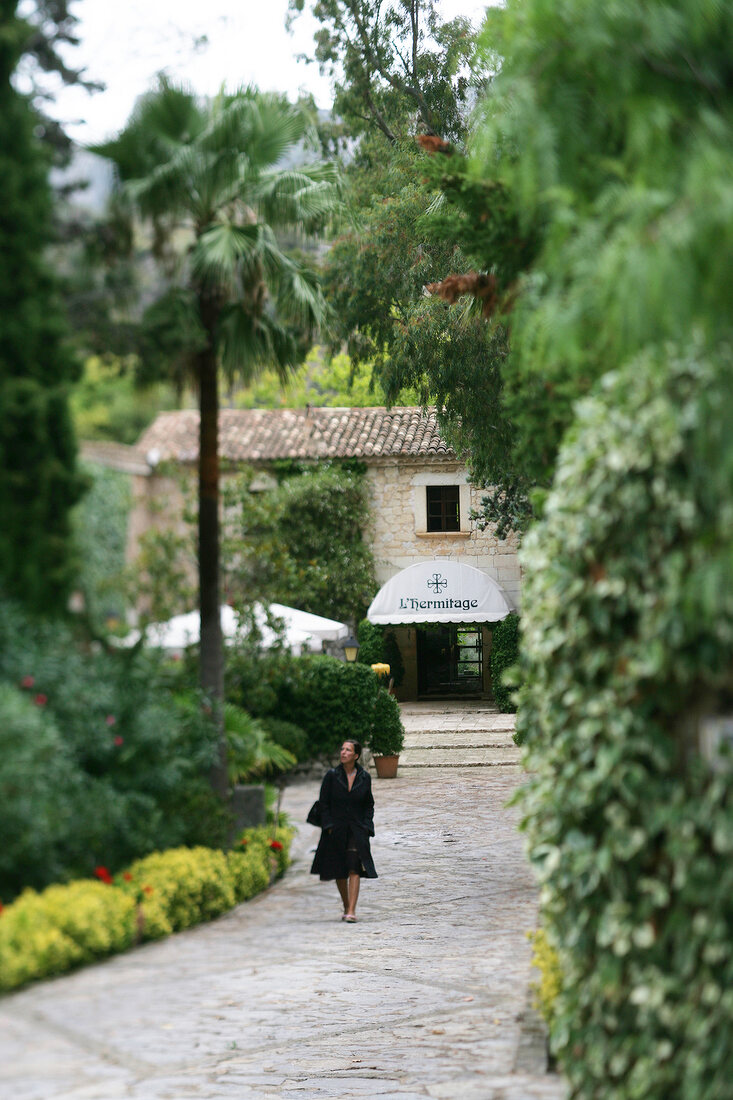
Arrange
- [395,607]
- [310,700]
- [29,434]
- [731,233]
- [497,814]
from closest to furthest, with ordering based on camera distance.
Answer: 1. [731,233]
2. [29,434]
3. [497,814]
4. [310,700]
5. [395,607]

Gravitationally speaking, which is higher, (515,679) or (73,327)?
(73,327)

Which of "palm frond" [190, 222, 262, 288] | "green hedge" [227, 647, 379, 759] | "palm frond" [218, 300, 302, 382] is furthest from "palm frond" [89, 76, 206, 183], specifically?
"green hedge" [227, 647, 379, 759]

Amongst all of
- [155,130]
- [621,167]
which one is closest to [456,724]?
[155,130]

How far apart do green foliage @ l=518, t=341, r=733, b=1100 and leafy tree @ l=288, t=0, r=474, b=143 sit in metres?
9.20

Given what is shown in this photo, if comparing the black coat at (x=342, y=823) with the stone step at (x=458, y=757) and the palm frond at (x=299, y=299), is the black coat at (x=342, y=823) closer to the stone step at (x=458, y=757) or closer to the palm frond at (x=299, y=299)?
the palm frond at (x=299, y=299)

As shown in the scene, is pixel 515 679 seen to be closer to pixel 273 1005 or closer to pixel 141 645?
pixel 141 645

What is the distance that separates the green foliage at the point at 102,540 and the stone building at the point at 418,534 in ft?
46.3

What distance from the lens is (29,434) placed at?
552 centimetres

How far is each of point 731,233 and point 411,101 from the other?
34.6ft

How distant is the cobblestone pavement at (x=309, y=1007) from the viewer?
17.1ft

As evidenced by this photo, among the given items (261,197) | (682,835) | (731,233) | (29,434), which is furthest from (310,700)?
(731,233)

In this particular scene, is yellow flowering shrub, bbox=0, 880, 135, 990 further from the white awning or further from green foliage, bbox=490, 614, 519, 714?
green foliage, bbox=490, 614, 519, 714

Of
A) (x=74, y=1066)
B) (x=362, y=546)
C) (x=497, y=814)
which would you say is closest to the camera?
(x=74, y=1066)

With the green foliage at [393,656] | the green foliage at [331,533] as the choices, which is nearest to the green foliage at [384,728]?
the green foliage at [331,533]
